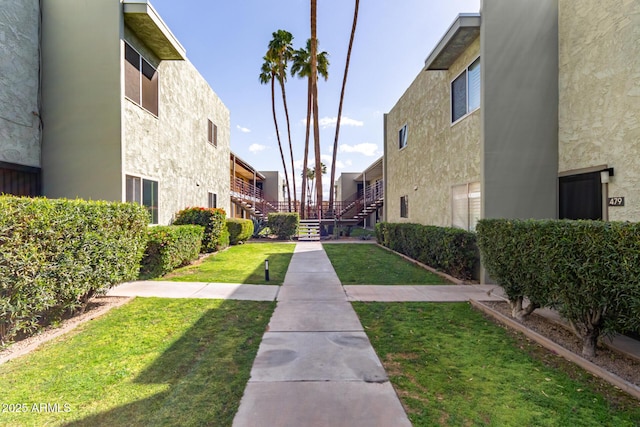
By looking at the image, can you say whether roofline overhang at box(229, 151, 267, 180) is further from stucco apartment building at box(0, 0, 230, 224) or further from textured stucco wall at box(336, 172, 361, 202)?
stucco apartment building at box(0, 0, 230, 224)

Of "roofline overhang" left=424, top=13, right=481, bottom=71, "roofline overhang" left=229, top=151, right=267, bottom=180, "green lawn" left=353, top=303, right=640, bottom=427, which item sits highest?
"roofline overhang" left=424, top=13, right=481, bottom=71

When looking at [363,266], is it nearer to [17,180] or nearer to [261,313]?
[261,313]

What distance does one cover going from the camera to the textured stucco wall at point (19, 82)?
261 inches

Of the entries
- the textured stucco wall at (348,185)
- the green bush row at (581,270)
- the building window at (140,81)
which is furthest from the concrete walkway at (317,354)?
the textured stucco wall at (348,185)

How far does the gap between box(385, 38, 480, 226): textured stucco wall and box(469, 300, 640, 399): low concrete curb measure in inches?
156

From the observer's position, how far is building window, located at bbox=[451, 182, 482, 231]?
790 centimetres

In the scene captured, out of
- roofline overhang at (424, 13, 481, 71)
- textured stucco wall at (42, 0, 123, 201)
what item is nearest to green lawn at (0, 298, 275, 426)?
textured stucco wall at (42, 0, 123, 201)

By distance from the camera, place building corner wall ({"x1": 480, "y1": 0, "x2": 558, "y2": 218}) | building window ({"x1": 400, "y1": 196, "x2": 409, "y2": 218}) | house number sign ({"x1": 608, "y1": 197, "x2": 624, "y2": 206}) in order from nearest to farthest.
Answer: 1. house number sign ({"x1": 608, "y1": 197, "x2": 624, "y2": 206})
2. building corner wall ({"x1": 480, "y1": 0, "x2": 558, "y2": 218})
3. building window ({"x1": 400, "y1": 196, "x2": 409, "y2": 218})

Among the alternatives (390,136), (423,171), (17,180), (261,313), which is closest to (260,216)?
(390,136)

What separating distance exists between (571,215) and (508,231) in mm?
3421

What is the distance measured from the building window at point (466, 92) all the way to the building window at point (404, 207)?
200 inches

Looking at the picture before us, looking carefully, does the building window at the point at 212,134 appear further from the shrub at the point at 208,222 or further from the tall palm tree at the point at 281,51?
the tall palm tree at the point at 281,51

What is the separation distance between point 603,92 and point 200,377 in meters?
8.46

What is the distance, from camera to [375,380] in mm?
3191
